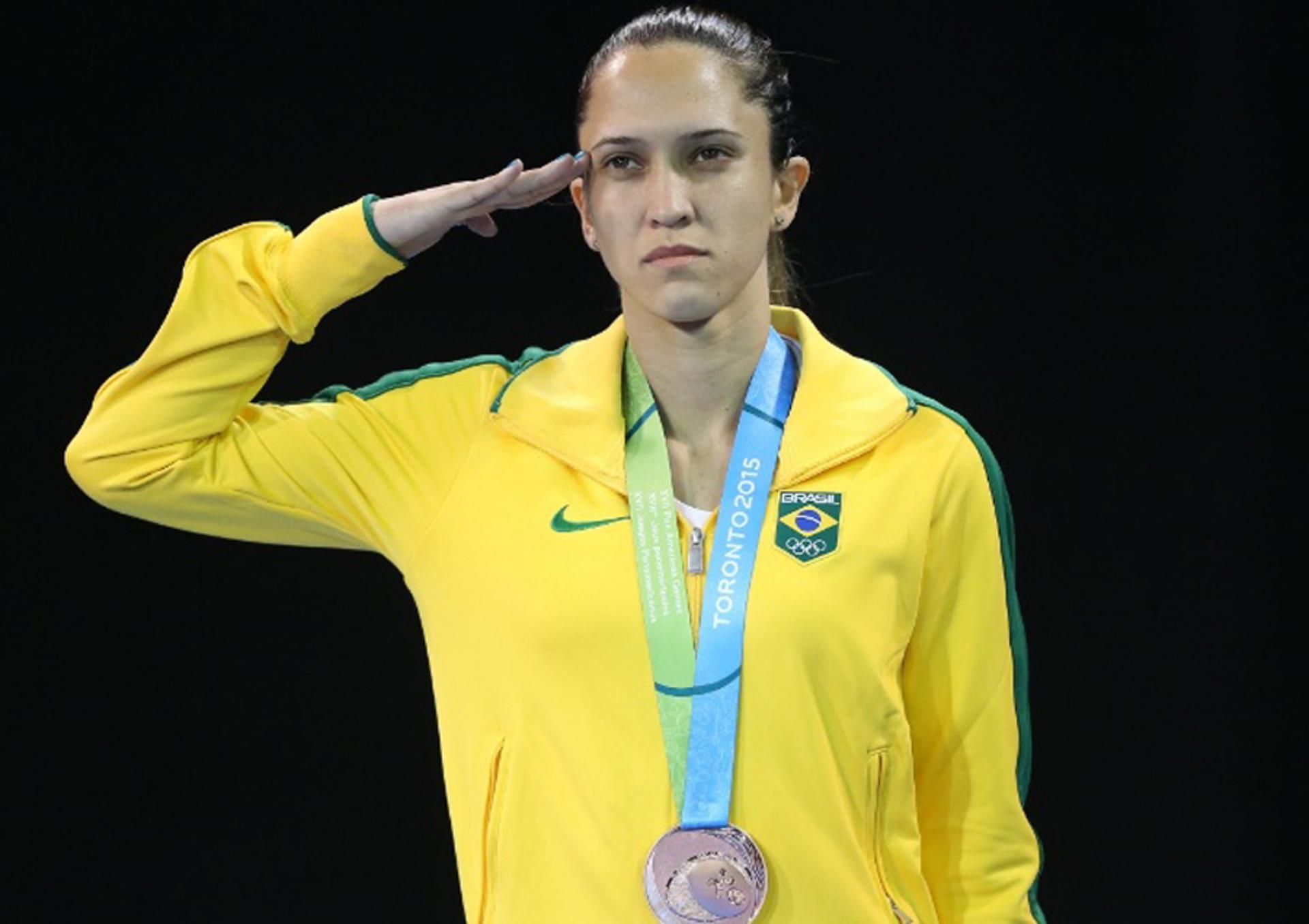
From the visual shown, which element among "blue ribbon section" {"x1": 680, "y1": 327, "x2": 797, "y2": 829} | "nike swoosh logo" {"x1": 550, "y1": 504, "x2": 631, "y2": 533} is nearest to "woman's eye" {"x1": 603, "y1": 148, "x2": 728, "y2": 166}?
"blue ribbon section" {"x1": 680, "y1": 327, "x2": 797, "y2": 829}

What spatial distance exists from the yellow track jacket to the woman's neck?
44 millimetres

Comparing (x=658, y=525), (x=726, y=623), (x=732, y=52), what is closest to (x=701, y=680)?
(x=726, y=623)

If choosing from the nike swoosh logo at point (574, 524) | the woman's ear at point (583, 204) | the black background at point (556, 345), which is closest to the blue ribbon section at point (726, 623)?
the nike swoosh logo at point (574, 524)

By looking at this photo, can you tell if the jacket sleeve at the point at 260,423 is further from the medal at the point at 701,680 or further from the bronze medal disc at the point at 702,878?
the bronze medal disc at the point at 702,878

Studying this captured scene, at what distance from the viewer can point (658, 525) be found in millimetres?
2223

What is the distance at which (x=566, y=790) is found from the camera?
218 cm

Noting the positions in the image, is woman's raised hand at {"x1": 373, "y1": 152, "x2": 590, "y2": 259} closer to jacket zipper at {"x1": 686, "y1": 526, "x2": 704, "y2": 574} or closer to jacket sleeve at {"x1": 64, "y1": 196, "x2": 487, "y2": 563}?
jacket sleeve at {"x1": 64, "y1": 196, "x2": 487, "y2": 563}

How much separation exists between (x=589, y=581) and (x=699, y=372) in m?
0.28

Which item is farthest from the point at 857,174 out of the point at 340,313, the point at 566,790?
the point at 566,790

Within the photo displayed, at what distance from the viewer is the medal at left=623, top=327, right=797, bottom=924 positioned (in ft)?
7.02

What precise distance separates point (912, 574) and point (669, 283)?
386mm

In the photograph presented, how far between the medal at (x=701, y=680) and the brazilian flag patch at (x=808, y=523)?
0.02 m

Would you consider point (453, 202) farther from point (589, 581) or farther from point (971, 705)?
point (971, 705)

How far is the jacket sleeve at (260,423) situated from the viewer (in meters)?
2.20
